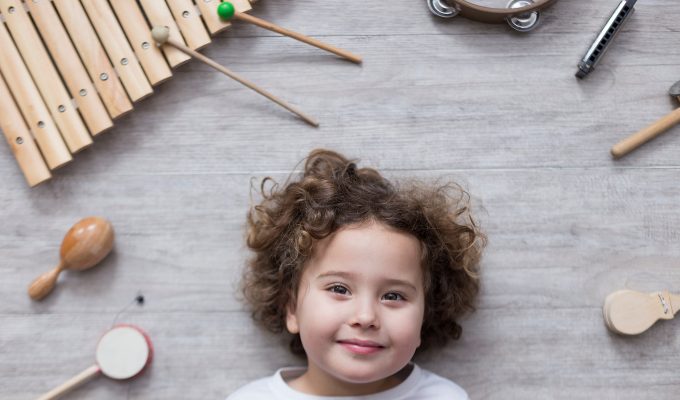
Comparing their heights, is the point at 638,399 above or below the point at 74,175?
below

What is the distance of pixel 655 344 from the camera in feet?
4.40

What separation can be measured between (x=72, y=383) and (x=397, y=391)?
1.92ft

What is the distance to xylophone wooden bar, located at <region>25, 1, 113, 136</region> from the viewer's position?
132 centimetres

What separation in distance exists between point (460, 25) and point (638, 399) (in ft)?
2.60

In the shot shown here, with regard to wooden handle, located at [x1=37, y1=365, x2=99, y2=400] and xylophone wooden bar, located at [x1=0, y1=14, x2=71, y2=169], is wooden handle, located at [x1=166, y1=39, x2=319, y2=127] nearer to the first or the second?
xylophone wooden bar, located at [x1=0, y1=14, x2=71, y2=169]

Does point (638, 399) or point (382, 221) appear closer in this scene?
point (382, 221)

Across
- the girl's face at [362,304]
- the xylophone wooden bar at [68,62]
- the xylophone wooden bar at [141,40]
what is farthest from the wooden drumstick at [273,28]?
the girl's face at [362,304]

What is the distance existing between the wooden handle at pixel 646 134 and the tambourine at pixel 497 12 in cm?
29

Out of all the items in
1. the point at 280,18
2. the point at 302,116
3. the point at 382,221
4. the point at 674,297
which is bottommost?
the point at 674,297

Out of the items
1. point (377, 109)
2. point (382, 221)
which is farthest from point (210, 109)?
point (382, 221)

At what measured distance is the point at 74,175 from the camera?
1.37m

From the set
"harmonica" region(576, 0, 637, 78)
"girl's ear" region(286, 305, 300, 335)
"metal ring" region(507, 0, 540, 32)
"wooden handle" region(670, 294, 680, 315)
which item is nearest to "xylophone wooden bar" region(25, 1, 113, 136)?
Answer: "girl's ear" region(286, 305, 300, 335)

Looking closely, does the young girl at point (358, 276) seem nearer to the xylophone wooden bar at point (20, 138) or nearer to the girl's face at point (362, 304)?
the girl's face at point (362, 304)

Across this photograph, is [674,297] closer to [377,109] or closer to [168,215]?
[377,109]
